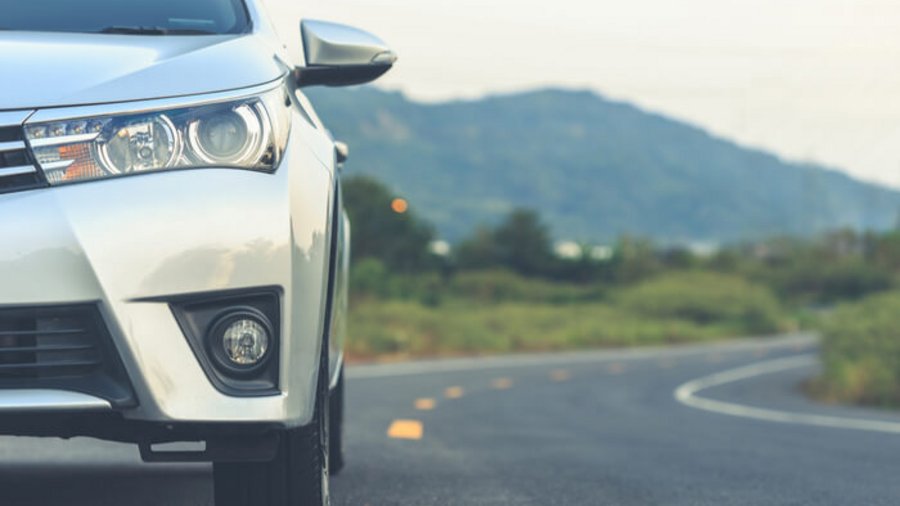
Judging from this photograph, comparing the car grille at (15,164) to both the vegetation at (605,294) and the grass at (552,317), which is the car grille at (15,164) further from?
the grass at (552,317)

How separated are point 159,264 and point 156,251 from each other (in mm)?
28

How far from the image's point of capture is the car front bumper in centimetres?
293

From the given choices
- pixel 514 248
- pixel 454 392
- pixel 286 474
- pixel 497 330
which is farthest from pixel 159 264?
pixel 514 248

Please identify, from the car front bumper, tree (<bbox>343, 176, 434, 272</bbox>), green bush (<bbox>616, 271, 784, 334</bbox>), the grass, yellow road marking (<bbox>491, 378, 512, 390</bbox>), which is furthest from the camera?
tree (<bbox>343, 176, 434, 272</bbox>)

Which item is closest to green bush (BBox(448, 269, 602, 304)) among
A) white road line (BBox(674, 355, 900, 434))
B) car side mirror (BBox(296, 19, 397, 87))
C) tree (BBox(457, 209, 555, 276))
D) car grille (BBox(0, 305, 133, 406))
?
tree (BBox(457, 209, 555, 276))

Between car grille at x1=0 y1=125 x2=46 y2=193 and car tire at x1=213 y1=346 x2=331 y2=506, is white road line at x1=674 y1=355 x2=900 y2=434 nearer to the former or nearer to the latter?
car tire at x1=213 y1=346 x2=331 y2=506

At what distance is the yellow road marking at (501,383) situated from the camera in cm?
2206

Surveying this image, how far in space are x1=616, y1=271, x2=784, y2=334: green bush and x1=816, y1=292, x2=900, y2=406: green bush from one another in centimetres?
4029

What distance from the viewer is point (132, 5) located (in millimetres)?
3939

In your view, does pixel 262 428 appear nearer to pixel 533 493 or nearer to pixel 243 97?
pixel 243 97

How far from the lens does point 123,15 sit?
3.86 meters

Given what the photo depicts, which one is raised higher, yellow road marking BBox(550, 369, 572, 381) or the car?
the car

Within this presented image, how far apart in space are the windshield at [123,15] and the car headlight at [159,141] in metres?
0.52

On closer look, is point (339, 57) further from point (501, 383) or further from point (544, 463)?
point (501, 383)
